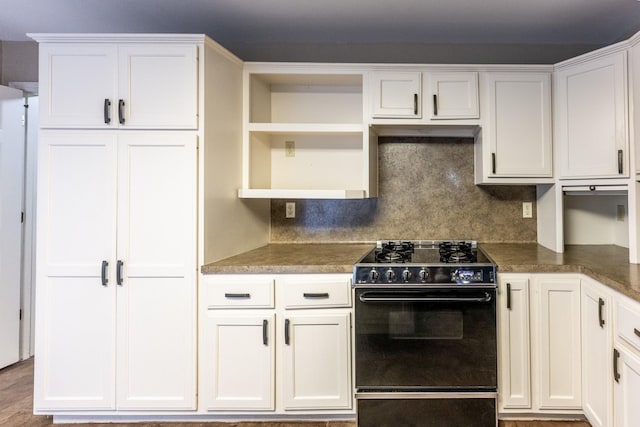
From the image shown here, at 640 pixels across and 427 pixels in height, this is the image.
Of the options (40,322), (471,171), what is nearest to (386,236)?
(471,171)

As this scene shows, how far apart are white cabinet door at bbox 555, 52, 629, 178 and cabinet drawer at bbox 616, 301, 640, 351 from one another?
Result: 0.88m

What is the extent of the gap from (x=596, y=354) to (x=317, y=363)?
1.38m

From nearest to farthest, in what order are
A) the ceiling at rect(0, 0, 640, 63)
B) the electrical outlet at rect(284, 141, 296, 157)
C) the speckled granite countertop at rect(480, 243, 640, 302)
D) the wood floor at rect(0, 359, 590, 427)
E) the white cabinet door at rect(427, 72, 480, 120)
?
the speckled granite countertop at rect(480, 243, 640, 302) < the wood floor at rect(0, 359, 590, 427) < the ceiling at rect(0, 0, 640, 63) < the white cabinet door at rect(427, 72, 480, 120) < the electrical outlet at rect(284, 141, 296, 157)

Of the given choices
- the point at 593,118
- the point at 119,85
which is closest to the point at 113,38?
the point at 119,85

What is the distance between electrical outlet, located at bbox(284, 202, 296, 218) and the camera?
274 cm

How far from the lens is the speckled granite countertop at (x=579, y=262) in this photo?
158 cm

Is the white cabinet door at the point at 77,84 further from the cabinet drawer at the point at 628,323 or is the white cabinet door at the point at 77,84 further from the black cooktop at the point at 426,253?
the cabinet drawer at the point at 628,323

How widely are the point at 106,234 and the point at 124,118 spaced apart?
24.8 inches

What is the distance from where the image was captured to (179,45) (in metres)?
1.90

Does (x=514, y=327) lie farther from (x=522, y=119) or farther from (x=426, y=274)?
(x=522, y=119)

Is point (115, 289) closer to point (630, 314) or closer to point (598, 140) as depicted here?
point (630, 314)

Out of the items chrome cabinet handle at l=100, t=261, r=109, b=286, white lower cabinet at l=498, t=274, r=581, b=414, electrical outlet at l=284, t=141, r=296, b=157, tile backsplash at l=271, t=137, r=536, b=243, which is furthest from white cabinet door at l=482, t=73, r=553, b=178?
chrome cabinet handle at l=100, t=261, r=109, b=286

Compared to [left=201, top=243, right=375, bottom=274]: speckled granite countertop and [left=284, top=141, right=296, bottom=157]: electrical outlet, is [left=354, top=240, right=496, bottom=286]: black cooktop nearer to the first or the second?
[left=201, top=243, right=375, bottom=274]: speckled granite countertop

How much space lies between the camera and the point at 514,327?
1.88 metres
